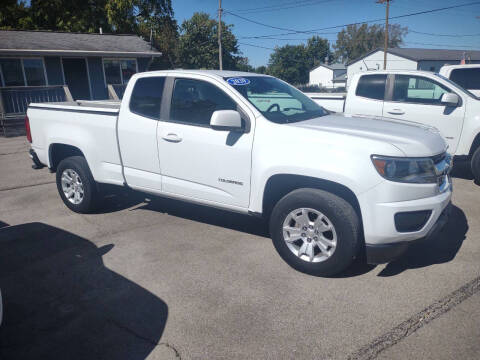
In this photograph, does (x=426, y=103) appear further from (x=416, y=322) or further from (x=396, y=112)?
(x=416, y=322)

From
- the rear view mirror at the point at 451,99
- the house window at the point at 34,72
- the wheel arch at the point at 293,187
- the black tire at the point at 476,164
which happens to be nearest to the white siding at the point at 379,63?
the house window at the point at 34,72

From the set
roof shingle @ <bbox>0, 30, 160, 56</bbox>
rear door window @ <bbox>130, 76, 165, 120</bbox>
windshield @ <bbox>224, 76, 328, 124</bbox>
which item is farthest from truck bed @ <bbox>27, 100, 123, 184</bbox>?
roof shingle @ <bbox>0, 30, 160, 56</bbox>

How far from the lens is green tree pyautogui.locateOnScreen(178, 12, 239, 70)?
57969 mm

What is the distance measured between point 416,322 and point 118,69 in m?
20.8

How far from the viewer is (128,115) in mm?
4785

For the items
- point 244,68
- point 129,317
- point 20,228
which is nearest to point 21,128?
point 20,228

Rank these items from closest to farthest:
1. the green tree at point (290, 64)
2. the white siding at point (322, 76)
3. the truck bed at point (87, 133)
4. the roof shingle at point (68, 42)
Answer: the truck bed at point (87, 133)
the roof shingle at point (68, 42)
the white siding at point (322, 76)
the green tree at point (290, 64)

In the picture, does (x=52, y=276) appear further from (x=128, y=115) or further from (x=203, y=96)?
(x=203, y=96)

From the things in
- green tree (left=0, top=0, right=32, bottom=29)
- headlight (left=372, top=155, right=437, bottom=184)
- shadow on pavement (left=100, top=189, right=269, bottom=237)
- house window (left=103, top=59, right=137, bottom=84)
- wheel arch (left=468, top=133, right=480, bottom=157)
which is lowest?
shadow on pavement (left=100, top=189, right=269, bottom=237)

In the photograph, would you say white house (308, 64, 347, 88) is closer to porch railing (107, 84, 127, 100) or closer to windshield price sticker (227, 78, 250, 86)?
porch railing (107, 84, 127, 100)

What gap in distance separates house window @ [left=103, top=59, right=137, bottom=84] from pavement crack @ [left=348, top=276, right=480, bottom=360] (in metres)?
20.3

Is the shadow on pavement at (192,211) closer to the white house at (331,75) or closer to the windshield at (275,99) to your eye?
the windshield at (275,99)

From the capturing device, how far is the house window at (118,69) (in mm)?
20498

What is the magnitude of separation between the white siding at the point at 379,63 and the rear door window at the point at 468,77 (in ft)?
143
